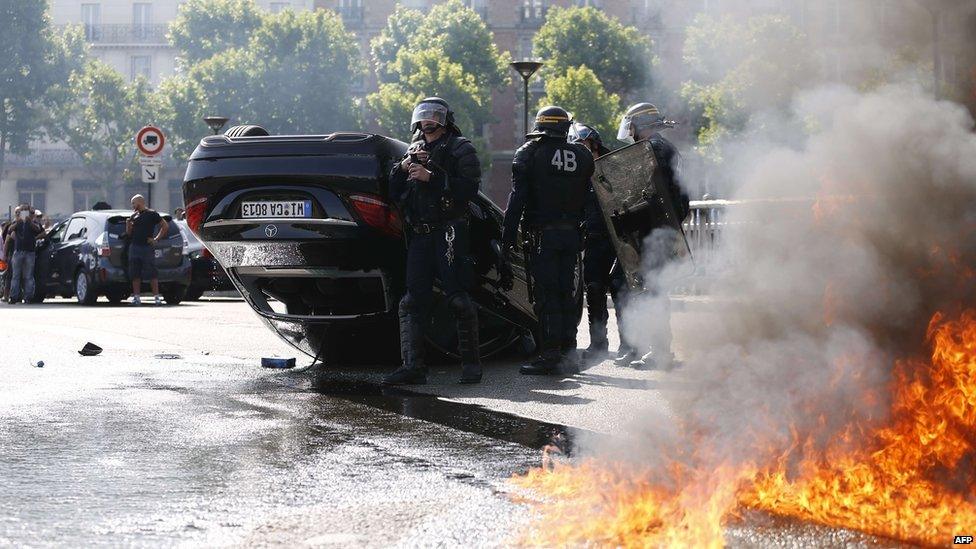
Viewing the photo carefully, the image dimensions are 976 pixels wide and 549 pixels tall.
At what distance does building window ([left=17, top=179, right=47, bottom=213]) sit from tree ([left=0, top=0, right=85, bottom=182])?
888 centimetres

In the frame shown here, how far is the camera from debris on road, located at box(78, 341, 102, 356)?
1132 cm

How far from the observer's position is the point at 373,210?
8.77 metres

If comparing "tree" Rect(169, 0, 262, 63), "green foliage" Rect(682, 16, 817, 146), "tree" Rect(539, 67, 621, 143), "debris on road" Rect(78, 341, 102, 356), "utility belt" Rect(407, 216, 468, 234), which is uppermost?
"tree" Rect(169, 0, 262, 63)

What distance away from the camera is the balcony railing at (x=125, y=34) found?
82500 millimetres

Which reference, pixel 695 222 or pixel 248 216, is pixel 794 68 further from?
pixel 695 222

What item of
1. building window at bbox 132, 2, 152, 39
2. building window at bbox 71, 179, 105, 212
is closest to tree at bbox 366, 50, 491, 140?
building window at bbox 71, 179, 105, 212

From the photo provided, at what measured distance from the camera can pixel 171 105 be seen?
2628 inches

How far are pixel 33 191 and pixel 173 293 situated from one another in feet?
199

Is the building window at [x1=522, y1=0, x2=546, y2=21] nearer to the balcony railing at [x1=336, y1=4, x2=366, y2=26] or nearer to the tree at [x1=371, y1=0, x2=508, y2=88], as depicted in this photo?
the tree at [x1=371, y1=0, x2=508, y2=88]

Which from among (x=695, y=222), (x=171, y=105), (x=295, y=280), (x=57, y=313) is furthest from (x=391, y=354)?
(x=171, y=105)

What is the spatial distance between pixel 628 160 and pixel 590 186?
346 mm

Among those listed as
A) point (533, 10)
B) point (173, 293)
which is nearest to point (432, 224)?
point (173, 293)

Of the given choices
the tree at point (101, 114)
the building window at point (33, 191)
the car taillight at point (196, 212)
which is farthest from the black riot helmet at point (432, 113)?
the building window at point (33, 191)

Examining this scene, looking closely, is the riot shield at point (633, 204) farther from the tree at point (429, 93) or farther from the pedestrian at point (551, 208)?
the tree at point (429, 93)
